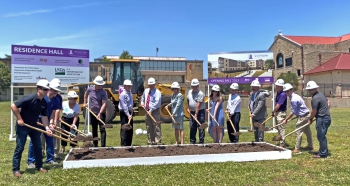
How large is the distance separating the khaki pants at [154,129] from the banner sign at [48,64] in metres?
3.63

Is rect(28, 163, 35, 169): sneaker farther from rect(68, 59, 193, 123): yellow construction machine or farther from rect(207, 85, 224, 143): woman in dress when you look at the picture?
rect(68, 59, 193, 123): yellow construction machine

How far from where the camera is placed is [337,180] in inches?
185

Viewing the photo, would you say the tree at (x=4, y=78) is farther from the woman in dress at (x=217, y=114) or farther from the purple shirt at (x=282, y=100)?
the purple shirt at (x=282, y=100)

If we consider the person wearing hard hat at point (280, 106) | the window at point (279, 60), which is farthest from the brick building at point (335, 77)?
the person wearing hard hat at point (280, 106)

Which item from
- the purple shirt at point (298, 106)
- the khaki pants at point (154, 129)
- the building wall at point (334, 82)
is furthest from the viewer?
the building wall at point (334, 82)

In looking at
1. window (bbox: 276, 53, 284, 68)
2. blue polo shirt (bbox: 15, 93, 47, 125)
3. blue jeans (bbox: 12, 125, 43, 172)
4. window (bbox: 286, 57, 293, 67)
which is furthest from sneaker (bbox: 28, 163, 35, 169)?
window (bbox: 276, 53, 284, 68)

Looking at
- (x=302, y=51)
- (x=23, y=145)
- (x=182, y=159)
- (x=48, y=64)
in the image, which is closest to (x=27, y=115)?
(x=23, y=145)

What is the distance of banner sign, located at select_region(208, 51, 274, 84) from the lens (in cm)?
1111

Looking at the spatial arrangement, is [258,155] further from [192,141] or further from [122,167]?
[122,167]

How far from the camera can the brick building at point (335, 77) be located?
29.7 m

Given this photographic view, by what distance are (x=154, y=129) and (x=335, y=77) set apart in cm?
3262

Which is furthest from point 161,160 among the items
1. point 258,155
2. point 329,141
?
point 329,141

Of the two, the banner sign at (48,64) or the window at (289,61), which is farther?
the window at (289,61)

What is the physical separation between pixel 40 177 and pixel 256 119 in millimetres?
4970
